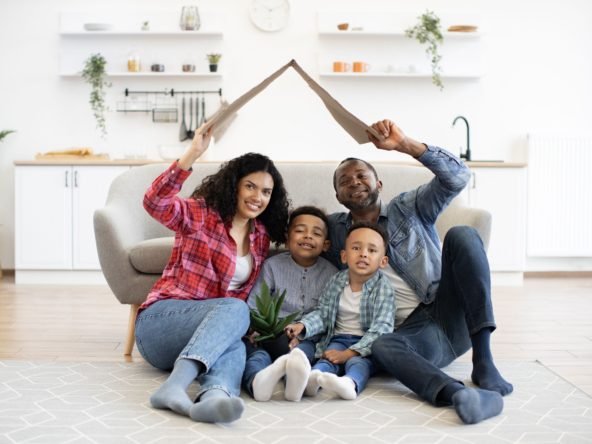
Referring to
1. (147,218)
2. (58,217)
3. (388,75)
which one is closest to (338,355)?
(147,218)

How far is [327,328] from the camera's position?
8.89 ft

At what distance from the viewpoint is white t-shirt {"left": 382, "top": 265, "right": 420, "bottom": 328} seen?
107 inches

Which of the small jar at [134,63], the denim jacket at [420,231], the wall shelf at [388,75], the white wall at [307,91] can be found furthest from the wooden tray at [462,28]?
the denim jacket at [420,231]

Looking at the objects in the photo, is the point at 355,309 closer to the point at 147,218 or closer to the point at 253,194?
the point at 253,194

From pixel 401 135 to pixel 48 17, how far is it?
164 inches

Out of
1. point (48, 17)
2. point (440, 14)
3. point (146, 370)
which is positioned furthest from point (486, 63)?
point (146, 370)

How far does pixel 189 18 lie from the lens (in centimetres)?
567

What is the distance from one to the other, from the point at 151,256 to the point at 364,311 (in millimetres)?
918

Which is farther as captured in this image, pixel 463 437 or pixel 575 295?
pixel 575 295

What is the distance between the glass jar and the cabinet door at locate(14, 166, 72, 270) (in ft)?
4.46

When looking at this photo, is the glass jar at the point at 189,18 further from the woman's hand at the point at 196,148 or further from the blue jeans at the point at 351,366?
the blue jeans at the point at 351,366

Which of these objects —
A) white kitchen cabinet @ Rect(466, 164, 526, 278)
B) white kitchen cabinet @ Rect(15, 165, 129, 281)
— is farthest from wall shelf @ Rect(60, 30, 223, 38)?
white kitchen cabinet @ Rect(466, 164, 526, 278)

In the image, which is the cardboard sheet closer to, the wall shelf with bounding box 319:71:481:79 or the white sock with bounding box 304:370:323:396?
the white sock with bounding box 304:370:323:396

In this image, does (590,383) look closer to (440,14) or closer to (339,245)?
(339,245)
